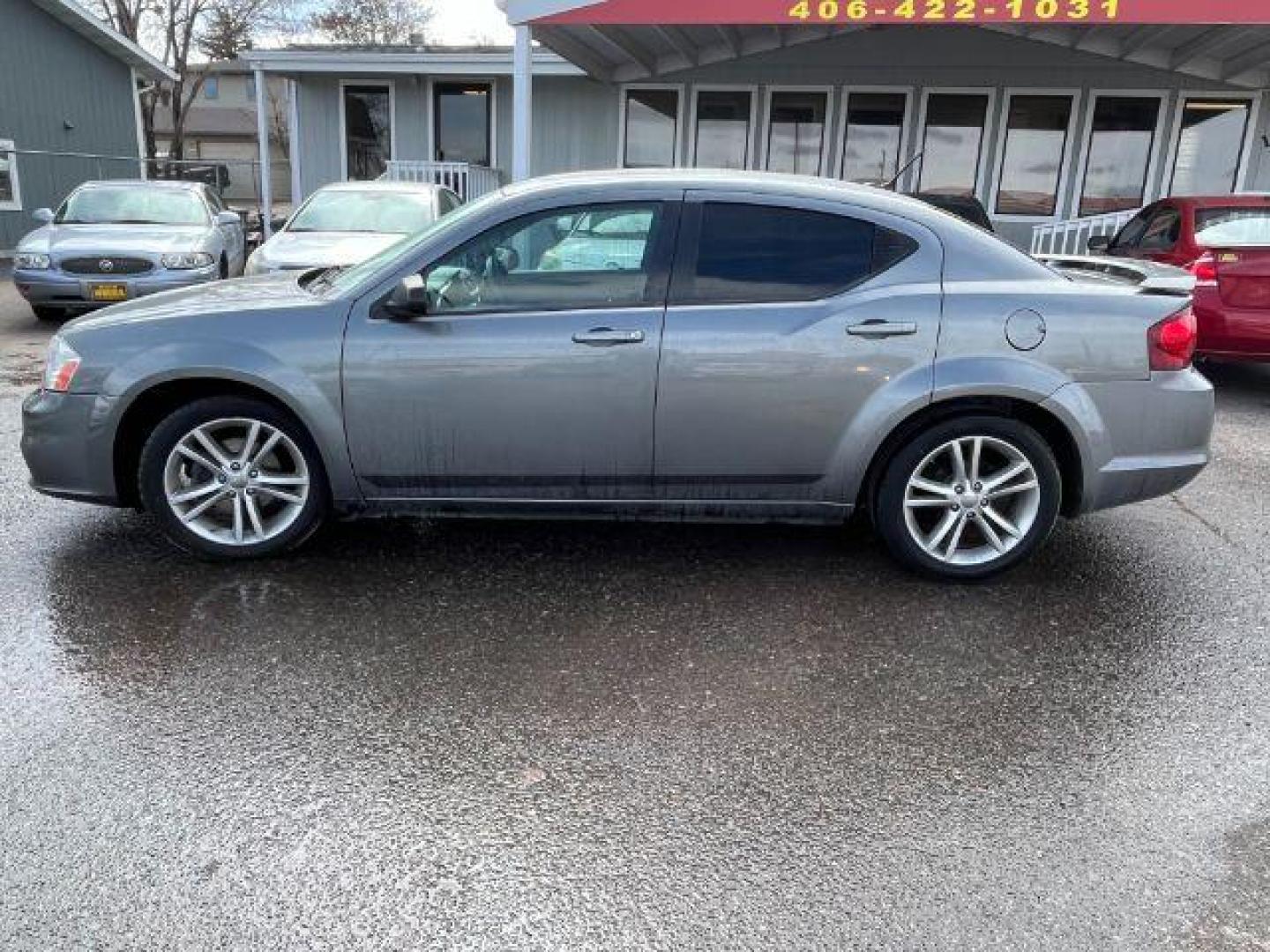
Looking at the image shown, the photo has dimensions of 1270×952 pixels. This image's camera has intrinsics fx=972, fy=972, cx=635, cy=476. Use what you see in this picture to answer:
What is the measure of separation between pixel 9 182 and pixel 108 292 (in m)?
10.2

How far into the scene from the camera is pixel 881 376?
3.88m

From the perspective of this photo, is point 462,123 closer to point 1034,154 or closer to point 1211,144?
point 1034,154

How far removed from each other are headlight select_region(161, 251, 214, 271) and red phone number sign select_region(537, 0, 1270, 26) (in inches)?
201

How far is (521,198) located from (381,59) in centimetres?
1250

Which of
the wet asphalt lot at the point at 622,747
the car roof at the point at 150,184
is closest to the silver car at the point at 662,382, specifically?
the wet asphalt lot at the point at 622,747

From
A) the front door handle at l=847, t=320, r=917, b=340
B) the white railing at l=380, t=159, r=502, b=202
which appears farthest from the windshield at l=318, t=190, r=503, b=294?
the white railing at l=380, t=159, r=502, b=202

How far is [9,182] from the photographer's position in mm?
17172

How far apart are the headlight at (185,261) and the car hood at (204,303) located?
5.86 m

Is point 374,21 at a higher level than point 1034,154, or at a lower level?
higher

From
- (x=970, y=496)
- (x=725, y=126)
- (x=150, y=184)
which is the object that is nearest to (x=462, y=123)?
(x=725, y=126)

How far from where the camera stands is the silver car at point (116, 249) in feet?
31.5

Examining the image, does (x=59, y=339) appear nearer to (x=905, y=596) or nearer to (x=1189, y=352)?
(x=905, y=596)

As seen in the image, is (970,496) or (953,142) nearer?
(970,496)

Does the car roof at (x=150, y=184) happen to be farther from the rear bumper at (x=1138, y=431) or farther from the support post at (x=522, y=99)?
the rear bumper at (x=1138, y=431)
